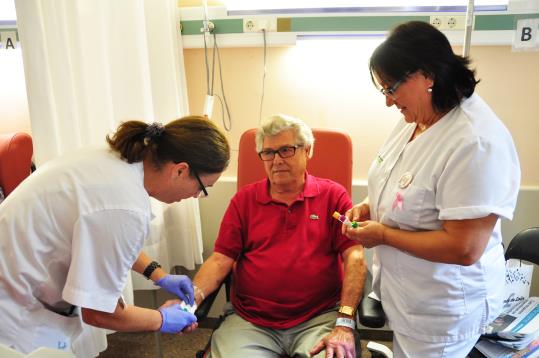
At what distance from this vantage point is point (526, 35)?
187 centimetres

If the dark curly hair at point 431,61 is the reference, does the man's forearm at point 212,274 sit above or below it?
below

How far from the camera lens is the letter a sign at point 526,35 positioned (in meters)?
1.85

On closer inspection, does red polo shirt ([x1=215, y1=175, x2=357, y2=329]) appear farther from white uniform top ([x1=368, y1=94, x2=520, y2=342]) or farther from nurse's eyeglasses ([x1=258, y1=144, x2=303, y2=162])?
white uniform top ([x1=368, y1=94, x2=520, y2=342])

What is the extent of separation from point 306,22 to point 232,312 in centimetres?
133

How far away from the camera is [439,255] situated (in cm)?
108

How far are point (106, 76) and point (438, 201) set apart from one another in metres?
1.38

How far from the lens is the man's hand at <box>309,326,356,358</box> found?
138 cm

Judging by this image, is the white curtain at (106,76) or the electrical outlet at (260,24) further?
the electrical outlet at (260,24)

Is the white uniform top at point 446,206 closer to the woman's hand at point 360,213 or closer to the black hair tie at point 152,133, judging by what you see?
the woman's hand at point 360,213

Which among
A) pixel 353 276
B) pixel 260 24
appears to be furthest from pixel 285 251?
pixel 260 24

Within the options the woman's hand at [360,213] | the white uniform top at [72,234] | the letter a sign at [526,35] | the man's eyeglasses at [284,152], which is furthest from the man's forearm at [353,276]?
the letter a sign at [526,35]

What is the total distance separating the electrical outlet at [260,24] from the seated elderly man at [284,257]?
23.3 inches

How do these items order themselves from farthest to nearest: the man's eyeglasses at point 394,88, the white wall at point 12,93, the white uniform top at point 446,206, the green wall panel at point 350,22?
the white wall at point 12,93 → the green wall panel at point 350,22 → the man's eyeglasses at point 394,88 → the white uniform top at point 446,206

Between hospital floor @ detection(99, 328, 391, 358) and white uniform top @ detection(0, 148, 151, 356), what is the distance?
1335 mm
